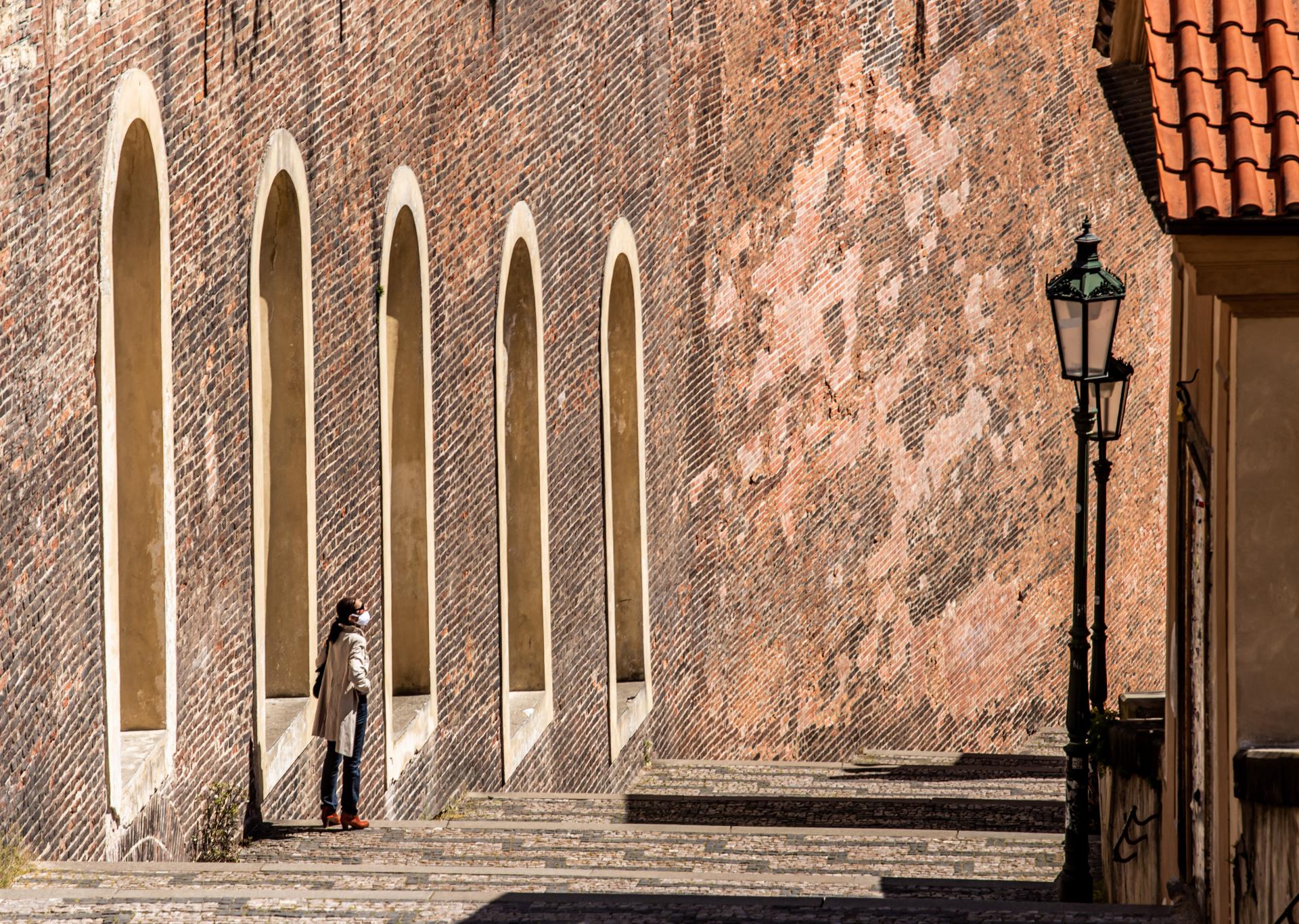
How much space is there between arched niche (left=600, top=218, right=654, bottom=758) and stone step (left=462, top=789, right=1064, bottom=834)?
2608 mm

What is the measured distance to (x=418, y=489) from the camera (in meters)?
12.6

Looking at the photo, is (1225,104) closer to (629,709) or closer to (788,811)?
(788,811)

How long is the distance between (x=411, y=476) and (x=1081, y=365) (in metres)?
4.52

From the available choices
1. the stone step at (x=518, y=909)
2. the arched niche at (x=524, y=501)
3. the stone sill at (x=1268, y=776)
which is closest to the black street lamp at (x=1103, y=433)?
the arched niche at (x=524, y=501)

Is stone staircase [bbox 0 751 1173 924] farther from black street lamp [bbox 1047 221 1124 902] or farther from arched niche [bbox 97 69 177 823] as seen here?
arched niche [bbox 97 69 177 823]

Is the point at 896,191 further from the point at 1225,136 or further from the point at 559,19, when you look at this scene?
the point at 1225,136

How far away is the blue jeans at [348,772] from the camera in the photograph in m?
10.5

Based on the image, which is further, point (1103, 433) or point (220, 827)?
point (1103, 433)

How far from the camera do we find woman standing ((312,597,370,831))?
10.5m

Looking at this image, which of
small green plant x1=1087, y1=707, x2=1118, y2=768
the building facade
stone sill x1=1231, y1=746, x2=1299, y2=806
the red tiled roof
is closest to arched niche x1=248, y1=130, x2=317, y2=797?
small green plant x1=1087, y1=707, x2=1118, y2=768

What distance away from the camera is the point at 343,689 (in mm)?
10516

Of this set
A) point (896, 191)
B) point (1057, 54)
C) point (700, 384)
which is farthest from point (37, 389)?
point (1057, 54)

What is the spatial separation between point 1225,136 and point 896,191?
13774 millimetres

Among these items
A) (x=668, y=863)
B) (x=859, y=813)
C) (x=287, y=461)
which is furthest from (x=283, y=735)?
(x=859, y=813)
